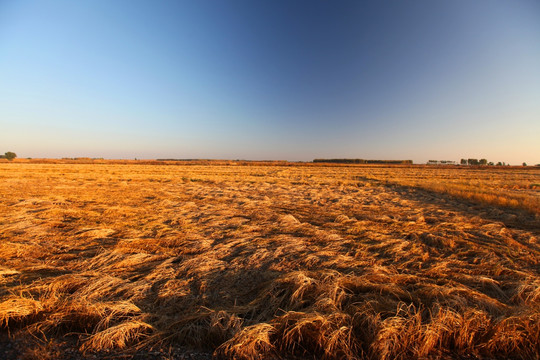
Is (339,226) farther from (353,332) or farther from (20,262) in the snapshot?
(20,262)

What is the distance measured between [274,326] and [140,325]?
179cm

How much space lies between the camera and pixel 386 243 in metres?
6.35

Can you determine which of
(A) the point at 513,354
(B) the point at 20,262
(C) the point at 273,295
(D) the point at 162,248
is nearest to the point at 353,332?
(C) the point at 273,295

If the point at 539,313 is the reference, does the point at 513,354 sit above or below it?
below

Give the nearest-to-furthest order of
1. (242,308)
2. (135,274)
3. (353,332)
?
(353,332), (242,308), (135,274)

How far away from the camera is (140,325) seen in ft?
9.63

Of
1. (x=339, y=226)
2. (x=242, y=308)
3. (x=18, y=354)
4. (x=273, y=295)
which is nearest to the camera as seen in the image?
(x=18, y=354)

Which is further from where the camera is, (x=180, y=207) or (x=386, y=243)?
(x=180, y=207)

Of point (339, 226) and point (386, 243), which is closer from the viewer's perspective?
point (386, 243)

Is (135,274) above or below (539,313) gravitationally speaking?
below

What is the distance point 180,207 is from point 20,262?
21.1ft

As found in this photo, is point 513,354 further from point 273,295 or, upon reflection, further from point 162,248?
point 162,248

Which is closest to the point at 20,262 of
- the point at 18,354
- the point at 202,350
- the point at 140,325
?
the point at 18,354

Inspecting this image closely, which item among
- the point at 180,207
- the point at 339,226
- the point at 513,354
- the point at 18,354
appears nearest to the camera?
the point at 18,354
